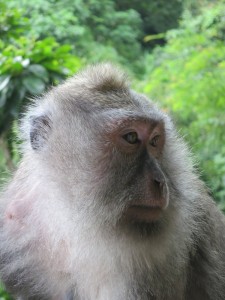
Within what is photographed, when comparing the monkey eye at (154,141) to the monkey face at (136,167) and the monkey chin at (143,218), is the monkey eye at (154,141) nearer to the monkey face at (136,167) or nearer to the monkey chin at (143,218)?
the monkey face at (136,167)

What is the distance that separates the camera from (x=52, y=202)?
185 centimetres

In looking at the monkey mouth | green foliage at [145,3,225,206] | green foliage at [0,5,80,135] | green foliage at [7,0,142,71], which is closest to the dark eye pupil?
the monkey mouth

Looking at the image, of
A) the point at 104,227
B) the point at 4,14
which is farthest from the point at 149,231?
the point at 4,14

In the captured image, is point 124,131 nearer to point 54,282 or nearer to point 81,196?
point 81,196

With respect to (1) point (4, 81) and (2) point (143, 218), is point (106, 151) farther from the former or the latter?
(1) point (4, 81)

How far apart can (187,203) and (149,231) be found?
231 mm

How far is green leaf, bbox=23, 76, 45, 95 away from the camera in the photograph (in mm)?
2877

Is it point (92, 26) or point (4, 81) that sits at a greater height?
point (92, 26)

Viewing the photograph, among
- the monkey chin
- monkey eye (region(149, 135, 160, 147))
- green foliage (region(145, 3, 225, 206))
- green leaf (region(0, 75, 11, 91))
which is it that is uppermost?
green foliage (region(145, 3, 225, 206))

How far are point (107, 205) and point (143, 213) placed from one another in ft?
0.39

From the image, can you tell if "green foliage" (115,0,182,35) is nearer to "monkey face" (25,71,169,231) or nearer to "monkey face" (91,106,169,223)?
"monkey face" (25,71,169,231)

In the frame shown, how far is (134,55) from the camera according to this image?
40.0ft

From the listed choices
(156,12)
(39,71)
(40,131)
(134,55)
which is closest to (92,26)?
(134,55)

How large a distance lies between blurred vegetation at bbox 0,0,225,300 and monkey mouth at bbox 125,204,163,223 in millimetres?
624
